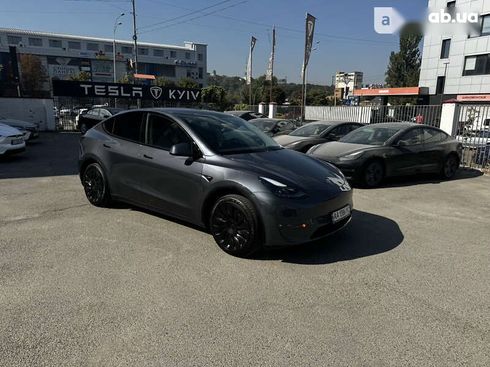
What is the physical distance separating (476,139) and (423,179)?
3182mm

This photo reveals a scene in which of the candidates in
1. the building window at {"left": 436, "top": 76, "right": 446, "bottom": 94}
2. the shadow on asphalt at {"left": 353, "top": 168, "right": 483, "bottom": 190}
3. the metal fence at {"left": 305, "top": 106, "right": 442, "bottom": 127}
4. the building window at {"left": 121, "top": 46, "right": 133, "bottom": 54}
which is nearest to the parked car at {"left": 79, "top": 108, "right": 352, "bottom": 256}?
the shadow on asphalt at {"left": 353, "top": 168, "right": 483, "bottom": 190}

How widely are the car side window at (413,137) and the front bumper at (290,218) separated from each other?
17.7 ft

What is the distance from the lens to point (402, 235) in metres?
5.04

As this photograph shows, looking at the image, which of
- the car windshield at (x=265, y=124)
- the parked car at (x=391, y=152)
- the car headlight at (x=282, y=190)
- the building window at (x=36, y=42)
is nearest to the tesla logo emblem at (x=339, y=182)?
the car headlight at (x=282, y=190)

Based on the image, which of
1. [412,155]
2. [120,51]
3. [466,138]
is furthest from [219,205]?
[120,51]

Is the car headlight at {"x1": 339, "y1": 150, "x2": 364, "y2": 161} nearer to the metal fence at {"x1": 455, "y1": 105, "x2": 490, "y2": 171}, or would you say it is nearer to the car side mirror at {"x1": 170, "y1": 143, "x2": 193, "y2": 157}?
the car side mirror at {"x1": 170, "y1": 143, "x2": 193, "y2": 157}

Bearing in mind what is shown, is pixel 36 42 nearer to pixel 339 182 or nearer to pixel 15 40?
pixel 15 40

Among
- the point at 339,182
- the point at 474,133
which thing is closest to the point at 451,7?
the point at 474,133

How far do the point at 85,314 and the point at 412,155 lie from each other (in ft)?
24.9

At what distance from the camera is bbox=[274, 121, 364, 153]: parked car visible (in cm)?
1034

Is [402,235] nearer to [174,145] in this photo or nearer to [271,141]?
[271,141]

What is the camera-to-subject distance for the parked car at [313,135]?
1034 cm

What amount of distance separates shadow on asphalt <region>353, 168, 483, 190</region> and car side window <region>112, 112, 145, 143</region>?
15.8 feet

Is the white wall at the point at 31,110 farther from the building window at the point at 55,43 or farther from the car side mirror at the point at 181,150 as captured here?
the building window at the point at 55,43
